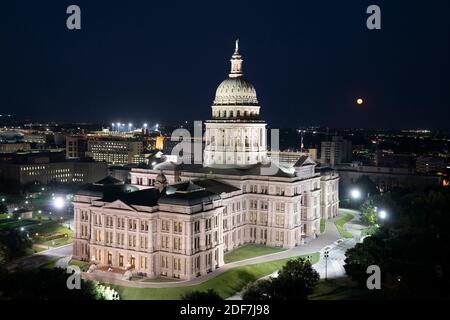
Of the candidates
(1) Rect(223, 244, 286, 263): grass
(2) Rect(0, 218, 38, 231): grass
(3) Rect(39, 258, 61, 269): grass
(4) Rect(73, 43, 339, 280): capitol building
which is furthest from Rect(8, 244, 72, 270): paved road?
(1) Rect(223, 244, 286, 263): grass

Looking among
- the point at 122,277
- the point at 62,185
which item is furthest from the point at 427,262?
the point at 62,185

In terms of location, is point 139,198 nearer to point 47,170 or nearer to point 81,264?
point 81,264

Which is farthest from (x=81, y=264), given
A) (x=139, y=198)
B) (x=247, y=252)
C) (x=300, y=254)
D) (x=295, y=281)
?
(x=295, y=281)

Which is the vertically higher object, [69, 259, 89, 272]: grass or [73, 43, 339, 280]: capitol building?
[73, 43, 339, 280]: capitol building

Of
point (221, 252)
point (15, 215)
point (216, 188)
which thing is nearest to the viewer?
point (221, 252)

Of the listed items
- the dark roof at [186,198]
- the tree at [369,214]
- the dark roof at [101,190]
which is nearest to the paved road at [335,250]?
the tree at [369,214]

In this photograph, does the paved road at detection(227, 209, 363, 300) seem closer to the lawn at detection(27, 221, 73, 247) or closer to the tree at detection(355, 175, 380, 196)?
the tree at detection(355, 175, 380, 196)
